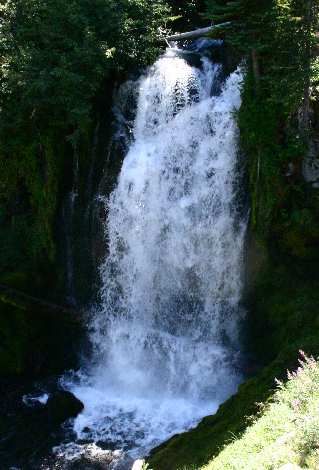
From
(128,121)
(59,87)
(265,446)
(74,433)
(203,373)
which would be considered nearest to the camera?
(265,446)

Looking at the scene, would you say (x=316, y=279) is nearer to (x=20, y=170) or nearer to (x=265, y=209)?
(x=265, y=209)

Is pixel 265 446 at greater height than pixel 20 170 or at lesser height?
lesser

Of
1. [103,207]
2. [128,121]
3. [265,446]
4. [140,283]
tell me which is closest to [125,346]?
[140,283]

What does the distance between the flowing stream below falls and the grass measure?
5373mm

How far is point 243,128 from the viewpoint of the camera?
46.7ft

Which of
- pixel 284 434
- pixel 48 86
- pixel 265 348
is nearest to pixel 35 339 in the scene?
pixel 265 348

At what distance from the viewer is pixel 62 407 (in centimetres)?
1452

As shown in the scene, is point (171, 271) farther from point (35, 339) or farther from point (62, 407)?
point (35, 339)

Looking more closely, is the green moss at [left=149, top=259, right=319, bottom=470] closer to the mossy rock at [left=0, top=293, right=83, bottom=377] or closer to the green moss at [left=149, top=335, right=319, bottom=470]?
the green moss at [left=149, top=335, right=319, bottom=470]

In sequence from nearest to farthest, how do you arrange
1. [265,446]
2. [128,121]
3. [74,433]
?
[265,446]
[74,433]
[128,121]

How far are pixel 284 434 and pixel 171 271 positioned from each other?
8.59 m

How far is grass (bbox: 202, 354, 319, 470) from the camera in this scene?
646 cm

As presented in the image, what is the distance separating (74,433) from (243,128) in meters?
9.50

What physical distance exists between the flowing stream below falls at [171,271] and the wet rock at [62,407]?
0.30m
